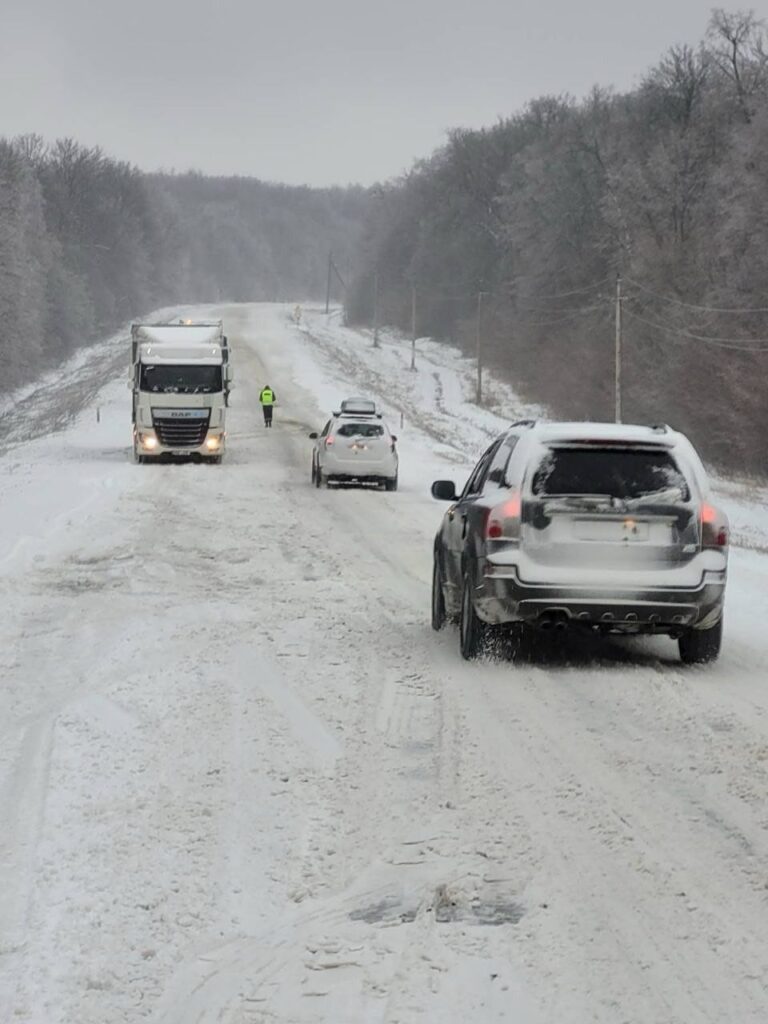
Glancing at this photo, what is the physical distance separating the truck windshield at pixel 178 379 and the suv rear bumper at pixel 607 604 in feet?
82.6

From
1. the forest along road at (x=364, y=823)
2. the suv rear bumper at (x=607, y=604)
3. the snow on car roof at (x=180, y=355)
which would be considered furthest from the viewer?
the snow on car roof at (x=180, y=355)

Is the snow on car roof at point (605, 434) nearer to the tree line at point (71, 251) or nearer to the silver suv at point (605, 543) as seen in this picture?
the silver suv at point (605, 543)

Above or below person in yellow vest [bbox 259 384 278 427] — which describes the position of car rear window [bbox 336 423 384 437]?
above

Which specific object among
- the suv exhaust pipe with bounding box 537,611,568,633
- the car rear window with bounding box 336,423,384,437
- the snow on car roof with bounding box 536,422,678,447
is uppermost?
the snow on car roof with bounding box 536,422,678,447

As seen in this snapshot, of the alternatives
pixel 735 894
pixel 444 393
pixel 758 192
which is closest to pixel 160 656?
pixel 735 894

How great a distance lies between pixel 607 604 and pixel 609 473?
3.13 feet

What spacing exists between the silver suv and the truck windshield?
978 inches

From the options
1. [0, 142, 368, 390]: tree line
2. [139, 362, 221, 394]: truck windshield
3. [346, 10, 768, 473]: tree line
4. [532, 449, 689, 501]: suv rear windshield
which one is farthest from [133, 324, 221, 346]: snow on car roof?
[0, 142, 368, 390]: tree line

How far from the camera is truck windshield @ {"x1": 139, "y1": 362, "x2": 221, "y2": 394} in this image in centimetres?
3475

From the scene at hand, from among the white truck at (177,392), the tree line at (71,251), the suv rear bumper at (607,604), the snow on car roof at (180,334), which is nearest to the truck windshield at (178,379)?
the white truck at (177,392)

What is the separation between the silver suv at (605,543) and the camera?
33.3 ft

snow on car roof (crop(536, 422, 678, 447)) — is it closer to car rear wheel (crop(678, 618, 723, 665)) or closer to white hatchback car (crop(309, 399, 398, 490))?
car rear wheel (crop(678, 618, 723, 665))

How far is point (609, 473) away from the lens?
10.4m

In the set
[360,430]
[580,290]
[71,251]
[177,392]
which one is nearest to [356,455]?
[360,430]
